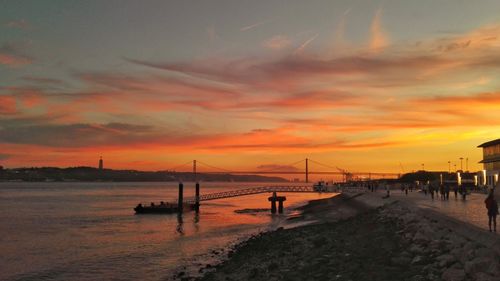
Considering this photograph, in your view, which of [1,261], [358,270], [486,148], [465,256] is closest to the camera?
[465,256]

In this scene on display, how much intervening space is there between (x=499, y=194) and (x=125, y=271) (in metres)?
21.5

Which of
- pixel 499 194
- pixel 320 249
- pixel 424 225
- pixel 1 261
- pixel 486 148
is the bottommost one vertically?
pixel 1 261

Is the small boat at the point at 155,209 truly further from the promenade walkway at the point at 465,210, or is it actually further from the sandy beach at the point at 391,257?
the sandy beach at the point at 391,257

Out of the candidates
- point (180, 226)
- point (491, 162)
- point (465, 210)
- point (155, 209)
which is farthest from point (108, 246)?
point (491, 162)

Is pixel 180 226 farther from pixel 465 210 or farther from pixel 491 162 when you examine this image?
pixel 491 162

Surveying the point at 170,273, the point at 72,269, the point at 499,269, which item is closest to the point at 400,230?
the point at 499,269

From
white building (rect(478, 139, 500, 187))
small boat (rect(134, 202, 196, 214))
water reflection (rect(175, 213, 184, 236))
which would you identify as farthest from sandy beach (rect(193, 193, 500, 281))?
small boat (rect(134, 202, 196, 214))

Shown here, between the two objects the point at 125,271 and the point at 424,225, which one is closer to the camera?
the point at 424,225

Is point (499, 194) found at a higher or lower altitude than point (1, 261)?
higher

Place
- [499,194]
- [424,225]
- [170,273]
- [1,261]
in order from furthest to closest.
Answer: [1,261] → [170,273] → [424,225] → [499,194]

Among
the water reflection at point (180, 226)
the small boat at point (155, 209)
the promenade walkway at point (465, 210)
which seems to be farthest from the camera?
the small boat at point (155, 209)

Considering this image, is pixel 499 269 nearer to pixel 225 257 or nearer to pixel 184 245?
pixel 225 257

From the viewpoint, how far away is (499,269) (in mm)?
11102

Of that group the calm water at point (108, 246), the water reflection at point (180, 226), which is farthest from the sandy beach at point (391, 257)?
the water reflection at point (180, 226)
